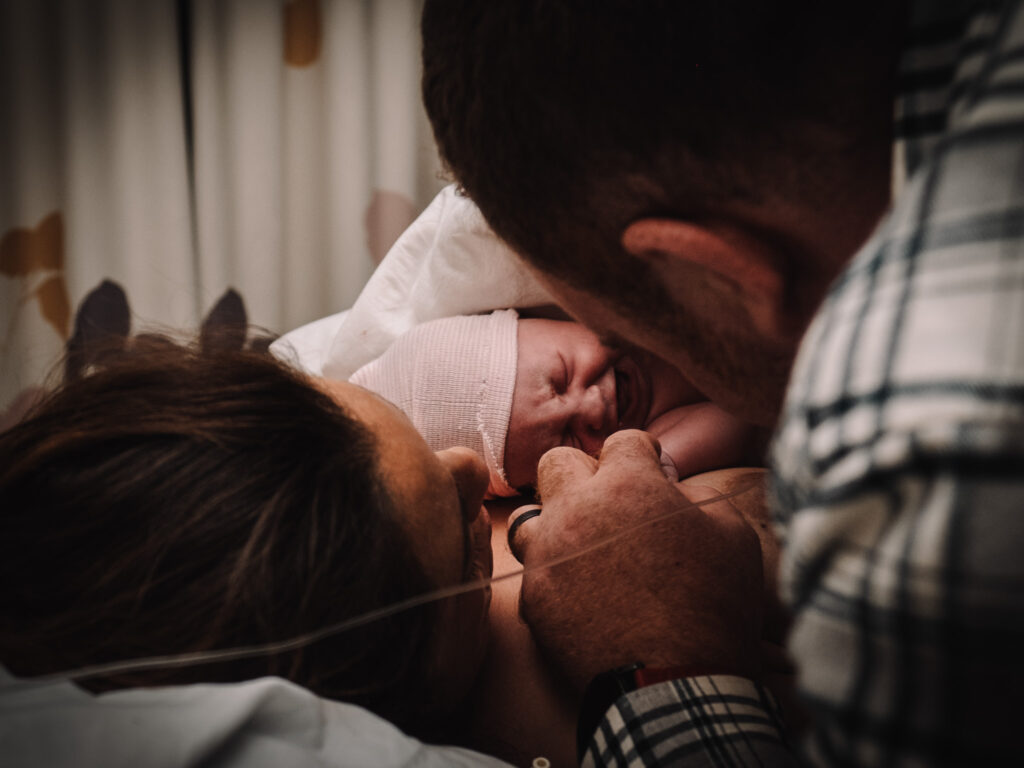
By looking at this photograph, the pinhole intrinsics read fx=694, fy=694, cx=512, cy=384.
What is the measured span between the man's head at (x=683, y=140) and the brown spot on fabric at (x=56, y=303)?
1450mm

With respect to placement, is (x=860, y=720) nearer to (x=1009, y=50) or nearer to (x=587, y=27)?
(x=1009, y=50)

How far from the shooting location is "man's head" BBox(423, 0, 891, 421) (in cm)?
50

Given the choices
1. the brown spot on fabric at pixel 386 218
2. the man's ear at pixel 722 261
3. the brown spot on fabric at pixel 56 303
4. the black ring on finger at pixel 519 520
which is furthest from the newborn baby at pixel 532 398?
the brown spot on fabric at pixel 56 303

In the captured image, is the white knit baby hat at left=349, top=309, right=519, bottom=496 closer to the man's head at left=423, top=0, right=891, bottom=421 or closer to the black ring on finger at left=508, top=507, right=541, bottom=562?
the black ring on finger at left=508, top=507, right=541, bottom=562

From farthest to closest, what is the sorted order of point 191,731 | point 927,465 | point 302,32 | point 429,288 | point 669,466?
1. point 302,32
2. point 429,288
3. point 669,466
4. point 191,731
5. point 927,465

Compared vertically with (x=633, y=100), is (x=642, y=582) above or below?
below

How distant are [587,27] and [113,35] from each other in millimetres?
1499

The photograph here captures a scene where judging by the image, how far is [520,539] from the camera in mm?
1015

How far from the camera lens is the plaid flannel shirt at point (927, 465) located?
30cm

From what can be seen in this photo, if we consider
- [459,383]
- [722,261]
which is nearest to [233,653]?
[722,261]

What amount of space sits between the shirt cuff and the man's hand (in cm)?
5

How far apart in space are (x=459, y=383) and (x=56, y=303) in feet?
3.66

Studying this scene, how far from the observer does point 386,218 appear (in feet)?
5.78

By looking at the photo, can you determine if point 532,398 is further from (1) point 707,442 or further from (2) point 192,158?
(2) point 192,158
